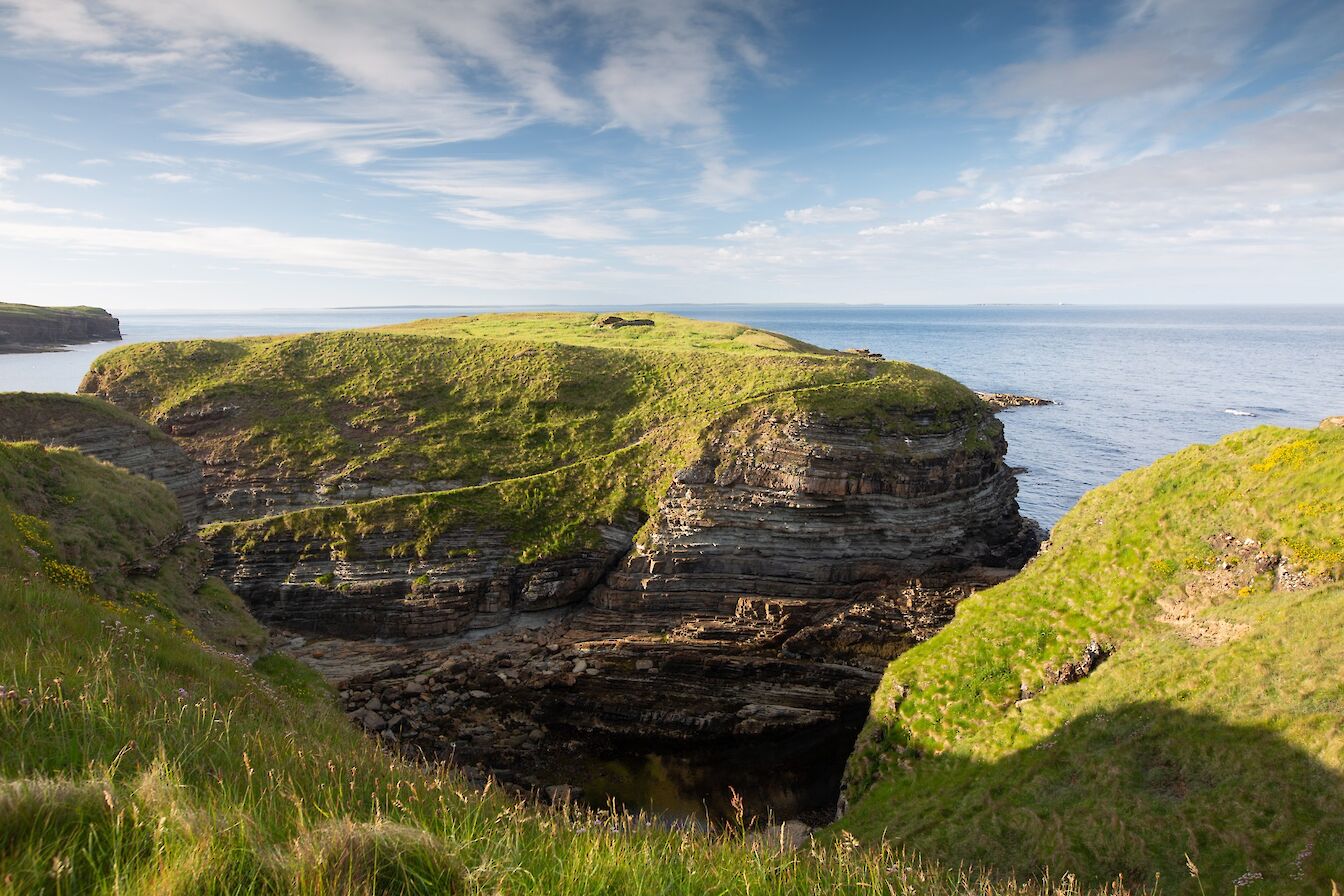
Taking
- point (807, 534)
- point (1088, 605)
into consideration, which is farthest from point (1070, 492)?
point (1088, 605)

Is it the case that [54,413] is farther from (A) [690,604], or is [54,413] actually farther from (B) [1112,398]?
(B) [1112,398]

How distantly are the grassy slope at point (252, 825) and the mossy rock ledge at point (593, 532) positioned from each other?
957 inches

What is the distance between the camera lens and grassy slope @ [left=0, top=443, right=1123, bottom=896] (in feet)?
13.8

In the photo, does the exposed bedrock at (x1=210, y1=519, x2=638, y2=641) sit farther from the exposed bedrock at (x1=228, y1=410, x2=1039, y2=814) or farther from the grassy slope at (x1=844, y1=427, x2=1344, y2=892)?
the grassy slope at (x1=844, y1=427, x2=1344, y2=892)

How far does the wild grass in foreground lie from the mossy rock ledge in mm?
24577

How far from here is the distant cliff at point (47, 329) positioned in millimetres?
119062

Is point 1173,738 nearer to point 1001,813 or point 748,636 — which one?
point 1001,813

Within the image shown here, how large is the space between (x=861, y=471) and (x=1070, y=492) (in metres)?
33.9

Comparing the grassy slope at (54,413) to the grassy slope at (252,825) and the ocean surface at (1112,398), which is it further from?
the grassy slope at (252,825)

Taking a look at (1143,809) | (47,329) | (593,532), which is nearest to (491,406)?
(593,532)

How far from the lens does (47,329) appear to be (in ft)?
424

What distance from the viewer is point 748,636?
36.5 metres

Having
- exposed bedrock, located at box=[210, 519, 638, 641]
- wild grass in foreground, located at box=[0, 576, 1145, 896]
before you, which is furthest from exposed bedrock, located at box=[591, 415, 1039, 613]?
wild grass in foreground, located at box=[0, 576, 1145, 896]

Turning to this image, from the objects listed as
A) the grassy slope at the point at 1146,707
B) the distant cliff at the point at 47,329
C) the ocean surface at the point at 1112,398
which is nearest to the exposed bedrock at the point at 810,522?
the grassy slope at the point at 1146,707
